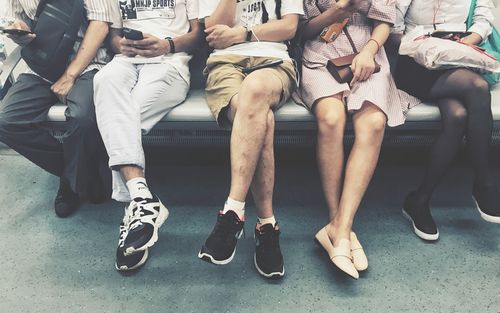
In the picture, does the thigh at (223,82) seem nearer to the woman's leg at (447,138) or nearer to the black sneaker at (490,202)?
the woman's leg at (447,138)

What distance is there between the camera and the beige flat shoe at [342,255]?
1591 millimetres

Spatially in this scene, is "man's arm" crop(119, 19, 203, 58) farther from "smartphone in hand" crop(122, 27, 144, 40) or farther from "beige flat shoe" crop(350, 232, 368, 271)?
"beige flat shoe" crop(350, 232, 368, 271)

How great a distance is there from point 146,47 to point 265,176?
802 millimetres

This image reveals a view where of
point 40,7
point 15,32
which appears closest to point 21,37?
point 15,32

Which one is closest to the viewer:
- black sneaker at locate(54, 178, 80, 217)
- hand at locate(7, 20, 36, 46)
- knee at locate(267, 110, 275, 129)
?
knee at locate(267, 110, 275, 129)

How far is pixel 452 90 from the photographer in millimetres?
1785

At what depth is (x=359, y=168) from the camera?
171 centimetres

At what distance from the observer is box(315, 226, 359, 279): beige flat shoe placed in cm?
159

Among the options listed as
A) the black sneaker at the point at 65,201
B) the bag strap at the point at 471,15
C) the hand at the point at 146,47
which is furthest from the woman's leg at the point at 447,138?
the black sneaker at the point at 65,201

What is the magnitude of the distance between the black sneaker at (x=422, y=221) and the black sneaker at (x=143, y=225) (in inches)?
42.9

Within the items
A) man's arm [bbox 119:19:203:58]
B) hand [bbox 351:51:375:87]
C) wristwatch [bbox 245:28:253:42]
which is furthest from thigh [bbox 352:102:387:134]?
man's arm [bbox 119:19:203:58]

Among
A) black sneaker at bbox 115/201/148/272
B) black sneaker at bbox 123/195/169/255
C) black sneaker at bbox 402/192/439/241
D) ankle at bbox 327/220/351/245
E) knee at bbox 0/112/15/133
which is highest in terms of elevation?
knee at bbox 0/112/15/133

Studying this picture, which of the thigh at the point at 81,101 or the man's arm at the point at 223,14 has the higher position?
the man's arm at the point at 223,14

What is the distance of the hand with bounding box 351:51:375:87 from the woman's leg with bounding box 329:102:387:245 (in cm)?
17
